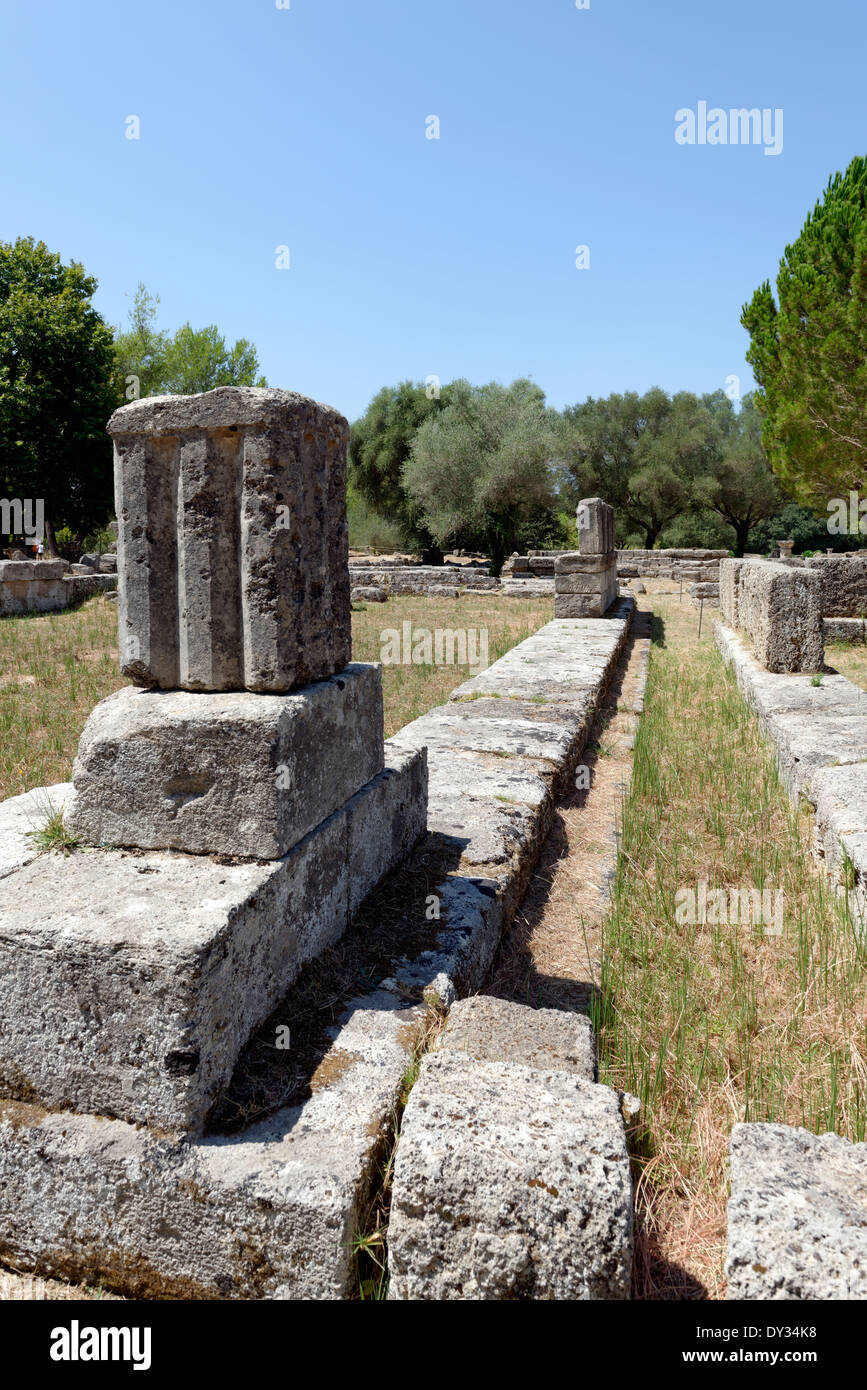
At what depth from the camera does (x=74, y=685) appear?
26.6ft

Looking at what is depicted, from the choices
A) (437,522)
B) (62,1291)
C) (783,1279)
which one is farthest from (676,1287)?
(437,522)

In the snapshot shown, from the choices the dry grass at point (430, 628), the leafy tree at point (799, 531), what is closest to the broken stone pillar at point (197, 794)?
the dry grass at point (430, 628)

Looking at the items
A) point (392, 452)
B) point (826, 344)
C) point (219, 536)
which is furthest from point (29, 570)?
point (392, 452)

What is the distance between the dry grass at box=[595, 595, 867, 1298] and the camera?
1.90m

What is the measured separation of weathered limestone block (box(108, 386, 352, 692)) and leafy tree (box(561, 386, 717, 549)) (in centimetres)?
3182

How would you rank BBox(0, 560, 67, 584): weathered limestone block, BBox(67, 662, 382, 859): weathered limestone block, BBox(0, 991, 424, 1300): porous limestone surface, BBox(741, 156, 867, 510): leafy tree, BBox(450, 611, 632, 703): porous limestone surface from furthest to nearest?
1. BBox(741, 156, 867, 510): leafy tree
2. BBox(0, 560, 67, 584): weathered limestone block
3. BBox(450, 611, 632, 703): porous limestone surface
4. BBox(67, 662, 382, 859): weathered limestone block
5. BBox(0, 991, 424, 1300): porous limestone surface

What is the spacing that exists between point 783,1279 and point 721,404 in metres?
56.7

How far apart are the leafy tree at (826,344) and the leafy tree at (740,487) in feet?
37.1

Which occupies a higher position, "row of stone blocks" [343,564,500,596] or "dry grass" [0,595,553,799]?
"row of stone blocks" [343,564,500,596]

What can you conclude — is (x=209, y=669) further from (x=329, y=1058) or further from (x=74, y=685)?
(x=74, y=685)

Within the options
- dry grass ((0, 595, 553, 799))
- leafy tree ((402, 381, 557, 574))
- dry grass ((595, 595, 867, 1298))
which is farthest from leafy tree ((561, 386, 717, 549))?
dry grass ((595, 595, 867, 1298))

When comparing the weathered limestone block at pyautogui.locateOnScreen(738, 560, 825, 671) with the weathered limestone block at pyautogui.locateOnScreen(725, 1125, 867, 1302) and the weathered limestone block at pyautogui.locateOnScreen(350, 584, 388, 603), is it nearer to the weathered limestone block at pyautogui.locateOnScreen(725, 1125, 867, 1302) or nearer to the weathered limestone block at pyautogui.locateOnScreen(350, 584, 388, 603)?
the weathered limestone block at pyautogui.locateOnScreen(725, 1125, 867, 1302)

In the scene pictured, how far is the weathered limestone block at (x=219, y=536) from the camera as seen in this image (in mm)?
2211

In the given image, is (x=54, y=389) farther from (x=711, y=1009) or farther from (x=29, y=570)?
(x=711, y=1009)
